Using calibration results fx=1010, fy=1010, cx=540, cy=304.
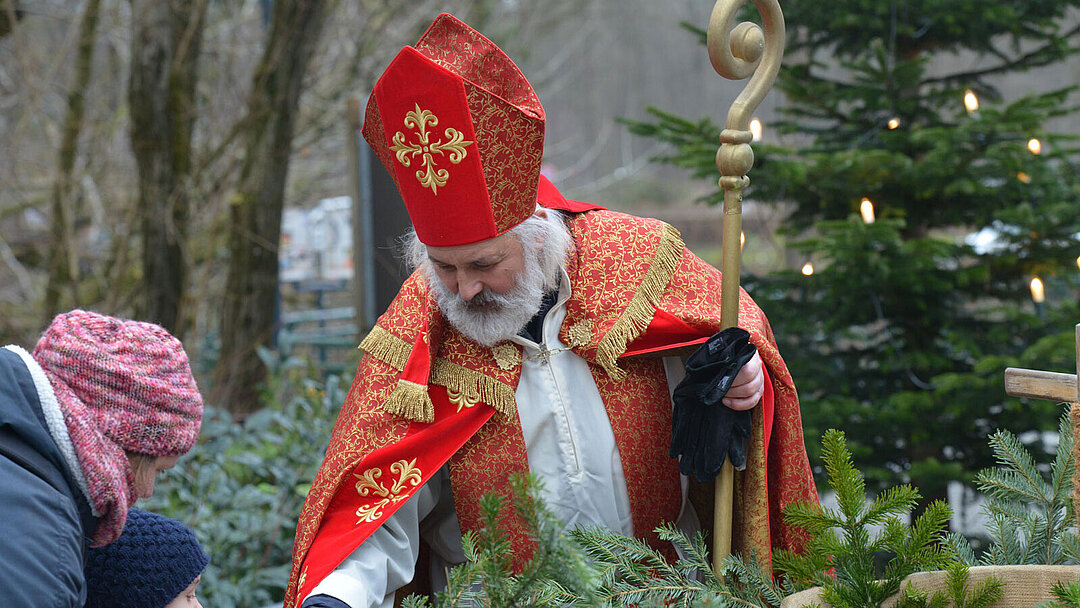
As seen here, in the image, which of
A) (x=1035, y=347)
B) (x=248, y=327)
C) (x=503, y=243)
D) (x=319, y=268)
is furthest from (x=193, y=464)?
(x=319, y=268)

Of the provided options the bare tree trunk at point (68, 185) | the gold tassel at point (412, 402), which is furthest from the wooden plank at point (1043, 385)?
the bare tree trunk at point (68, 185)

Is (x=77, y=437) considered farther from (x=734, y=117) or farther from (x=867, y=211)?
(x=867, y=211)

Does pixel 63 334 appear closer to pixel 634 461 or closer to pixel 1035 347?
pixel 634 461

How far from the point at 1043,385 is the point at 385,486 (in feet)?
4.47

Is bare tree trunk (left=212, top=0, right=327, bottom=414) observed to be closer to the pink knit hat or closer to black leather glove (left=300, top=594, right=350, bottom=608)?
black leather glove (left=300, top=594, right=350, bottom=608)

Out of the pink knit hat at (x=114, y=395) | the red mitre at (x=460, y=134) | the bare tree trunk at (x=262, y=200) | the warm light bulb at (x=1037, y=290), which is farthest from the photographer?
the bare tree trunk at (x=262, y=200)

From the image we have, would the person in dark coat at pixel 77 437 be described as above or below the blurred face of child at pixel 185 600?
above

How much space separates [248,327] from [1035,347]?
12.3ft

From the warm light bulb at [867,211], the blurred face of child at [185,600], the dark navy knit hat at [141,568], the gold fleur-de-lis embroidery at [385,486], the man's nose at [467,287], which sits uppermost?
the warm light bulb at [867,211]

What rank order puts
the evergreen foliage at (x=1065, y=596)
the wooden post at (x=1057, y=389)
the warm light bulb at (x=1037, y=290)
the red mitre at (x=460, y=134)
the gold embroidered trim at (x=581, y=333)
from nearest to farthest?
the evergreen foliage at (x=1065, y=596) → the wooden post at (x=1057, y=389) → the red mitre at (x=460, y=134) → the gold embroidered trim at (x=581, y=333) → the warm light bulb at (x=1037, y=290)

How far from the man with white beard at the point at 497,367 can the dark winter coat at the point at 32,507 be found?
0.65m

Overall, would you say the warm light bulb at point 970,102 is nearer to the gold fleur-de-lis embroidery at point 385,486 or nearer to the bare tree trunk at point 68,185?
the gold fleur-de-lis embroidery at point 385,486

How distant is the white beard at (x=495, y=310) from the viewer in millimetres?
2328

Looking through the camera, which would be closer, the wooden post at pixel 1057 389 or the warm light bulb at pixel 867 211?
the wooden post at pixel 1057 389
